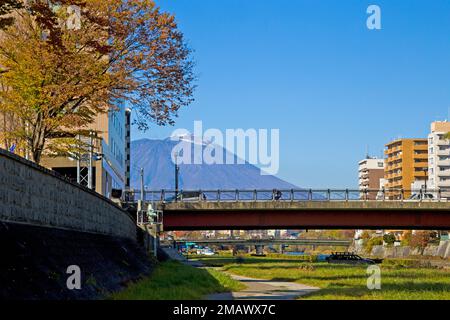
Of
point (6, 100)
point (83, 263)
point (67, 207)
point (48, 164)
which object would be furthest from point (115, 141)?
point (83, 263)

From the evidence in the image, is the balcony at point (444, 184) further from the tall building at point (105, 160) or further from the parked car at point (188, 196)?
the parked car at point (188, 196)

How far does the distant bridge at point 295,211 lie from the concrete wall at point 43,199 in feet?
127

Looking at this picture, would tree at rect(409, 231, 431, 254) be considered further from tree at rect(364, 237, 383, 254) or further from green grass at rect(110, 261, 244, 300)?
green grass at rect(110, 261, 244, 300)

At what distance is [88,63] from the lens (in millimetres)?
37188

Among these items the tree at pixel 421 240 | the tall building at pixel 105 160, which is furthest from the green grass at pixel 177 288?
the tree at pixel 421 240

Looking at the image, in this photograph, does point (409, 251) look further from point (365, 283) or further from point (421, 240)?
point (365, 283)

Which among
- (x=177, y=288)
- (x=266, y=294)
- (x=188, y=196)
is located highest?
(x=188, y=196)

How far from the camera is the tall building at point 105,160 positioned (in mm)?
77625

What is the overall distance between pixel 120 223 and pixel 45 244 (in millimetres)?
28350

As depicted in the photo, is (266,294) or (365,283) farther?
(365,283)

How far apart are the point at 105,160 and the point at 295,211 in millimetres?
20955

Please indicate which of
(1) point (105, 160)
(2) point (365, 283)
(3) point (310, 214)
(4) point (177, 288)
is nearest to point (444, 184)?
(3) point (310, 214)

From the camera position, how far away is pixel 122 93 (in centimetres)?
4100
